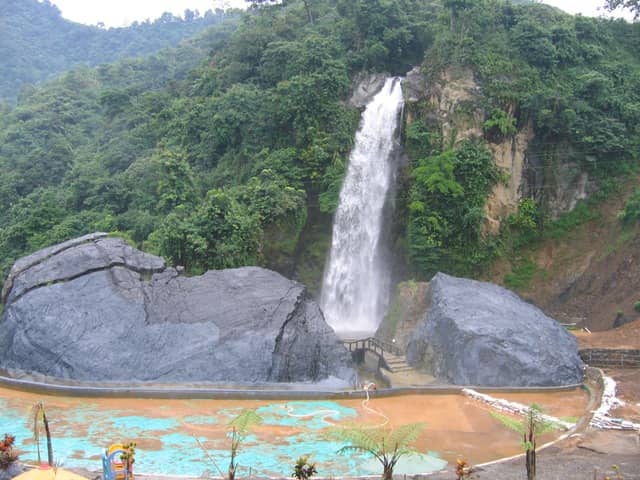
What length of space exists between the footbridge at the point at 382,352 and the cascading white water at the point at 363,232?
426 cm

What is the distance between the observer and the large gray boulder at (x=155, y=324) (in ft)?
56.8

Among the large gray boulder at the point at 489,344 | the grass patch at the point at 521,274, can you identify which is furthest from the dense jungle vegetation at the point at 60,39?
the large gray boulder at the point at 489,344

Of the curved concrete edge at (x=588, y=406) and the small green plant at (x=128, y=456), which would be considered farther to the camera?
the curved concrete edge at (x=588, y=406)

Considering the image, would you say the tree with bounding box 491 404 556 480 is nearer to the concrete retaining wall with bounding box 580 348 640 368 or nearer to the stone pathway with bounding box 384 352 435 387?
the stone pathway with bounding box 384 352 435 387

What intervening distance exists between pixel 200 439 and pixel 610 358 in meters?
12.9

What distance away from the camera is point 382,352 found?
64.8ft

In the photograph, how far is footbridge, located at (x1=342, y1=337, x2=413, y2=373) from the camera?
1920 cm

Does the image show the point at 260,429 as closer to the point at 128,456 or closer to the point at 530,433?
the point at 128,456

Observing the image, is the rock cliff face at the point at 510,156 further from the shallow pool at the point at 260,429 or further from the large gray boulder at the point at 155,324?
the shallow pool at the point at 260,429

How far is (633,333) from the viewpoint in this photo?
67.5 ft

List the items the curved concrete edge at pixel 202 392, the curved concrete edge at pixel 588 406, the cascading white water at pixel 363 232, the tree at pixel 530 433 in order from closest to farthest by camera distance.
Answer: the tree at pixel 530 433 → the curved concrete edge at pixel 588 406 → the curved concrete edge at pixel 202 392 → the cascading white water at pixel 363 232

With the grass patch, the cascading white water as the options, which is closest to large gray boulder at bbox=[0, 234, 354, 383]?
the cascading white water

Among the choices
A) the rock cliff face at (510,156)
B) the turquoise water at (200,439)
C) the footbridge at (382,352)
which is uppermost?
the rock cliff face at (510,156)

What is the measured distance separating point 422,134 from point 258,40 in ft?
47.3
